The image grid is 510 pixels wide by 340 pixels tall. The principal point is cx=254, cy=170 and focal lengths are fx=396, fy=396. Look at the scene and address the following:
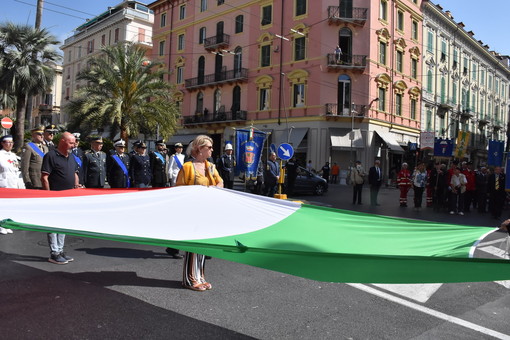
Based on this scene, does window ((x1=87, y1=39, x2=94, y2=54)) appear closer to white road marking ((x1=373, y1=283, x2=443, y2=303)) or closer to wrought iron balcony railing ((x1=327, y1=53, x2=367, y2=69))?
wrought iron balcony railing ((x1=327, y1=53, x2=367, y2=69))

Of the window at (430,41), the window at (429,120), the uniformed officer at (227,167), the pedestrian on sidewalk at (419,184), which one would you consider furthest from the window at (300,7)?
the uniformed officer at (227,167)

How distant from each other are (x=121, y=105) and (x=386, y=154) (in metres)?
20.2

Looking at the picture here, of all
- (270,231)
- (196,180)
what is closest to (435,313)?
(270,231)

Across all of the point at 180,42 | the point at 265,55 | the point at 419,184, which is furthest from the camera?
the point at 180,42

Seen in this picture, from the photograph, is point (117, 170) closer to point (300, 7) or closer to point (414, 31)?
point (300, 7)

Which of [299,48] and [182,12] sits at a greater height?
[182,12]

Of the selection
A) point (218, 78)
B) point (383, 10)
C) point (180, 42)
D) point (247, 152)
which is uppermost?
point (383, 10)

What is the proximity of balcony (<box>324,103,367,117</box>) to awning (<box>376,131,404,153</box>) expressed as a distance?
228cm

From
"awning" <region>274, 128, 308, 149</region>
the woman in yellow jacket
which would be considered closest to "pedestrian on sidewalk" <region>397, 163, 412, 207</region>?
the woman in yellow jacket

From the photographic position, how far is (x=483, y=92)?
4894 centimetres

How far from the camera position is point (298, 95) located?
31156mm

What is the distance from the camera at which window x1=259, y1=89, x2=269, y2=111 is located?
3256 centimetres

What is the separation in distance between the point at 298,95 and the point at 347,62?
14.4 feet

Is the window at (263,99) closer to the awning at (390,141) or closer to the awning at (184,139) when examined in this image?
the awning at (184,139)
